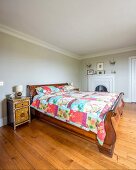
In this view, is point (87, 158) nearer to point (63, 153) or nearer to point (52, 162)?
point (63, 153)

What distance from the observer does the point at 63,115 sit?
2.23 metres

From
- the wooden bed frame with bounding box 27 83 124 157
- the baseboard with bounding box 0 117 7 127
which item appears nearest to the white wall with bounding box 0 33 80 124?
the baseboard with bounding box 0 117 7 127

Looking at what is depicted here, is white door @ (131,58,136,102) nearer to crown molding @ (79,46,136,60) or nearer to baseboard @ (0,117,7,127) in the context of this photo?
crown molding @ (79,46,136,60)

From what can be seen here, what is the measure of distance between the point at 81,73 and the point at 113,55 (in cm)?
197

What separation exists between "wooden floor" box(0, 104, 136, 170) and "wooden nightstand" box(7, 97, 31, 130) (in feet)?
0.80

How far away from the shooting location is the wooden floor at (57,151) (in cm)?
142

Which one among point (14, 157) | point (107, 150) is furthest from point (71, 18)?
point (14, 157)

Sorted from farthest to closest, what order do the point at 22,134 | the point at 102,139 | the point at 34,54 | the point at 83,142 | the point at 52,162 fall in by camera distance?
the point at 34,54 < the point at 22,134 < the point at 83,142 < the point at 102,139 < the point at 52,162

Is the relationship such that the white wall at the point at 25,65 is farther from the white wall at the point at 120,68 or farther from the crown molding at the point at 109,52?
the white wall at the point at 120,68

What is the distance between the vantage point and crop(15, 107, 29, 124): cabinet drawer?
8.27ft

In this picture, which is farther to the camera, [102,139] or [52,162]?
[102,139]

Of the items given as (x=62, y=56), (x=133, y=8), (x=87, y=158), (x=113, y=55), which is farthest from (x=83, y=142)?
(x=113, y=55)

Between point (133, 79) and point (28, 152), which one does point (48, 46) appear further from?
point (133, 79)

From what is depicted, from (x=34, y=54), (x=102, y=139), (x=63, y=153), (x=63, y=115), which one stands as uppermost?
(x=34, y=54)
